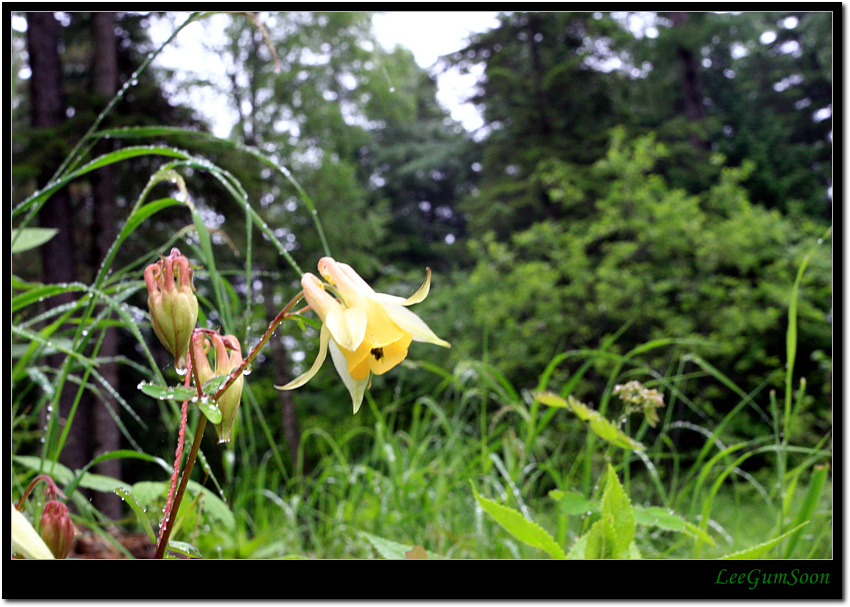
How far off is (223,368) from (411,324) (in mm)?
110

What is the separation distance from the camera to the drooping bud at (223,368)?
0.30 metres

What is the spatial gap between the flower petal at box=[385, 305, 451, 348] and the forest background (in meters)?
2.59

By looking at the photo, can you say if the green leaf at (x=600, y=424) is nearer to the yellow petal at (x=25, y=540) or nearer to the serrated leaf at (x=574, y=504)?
the serrated leaf at (x=574, y=504)

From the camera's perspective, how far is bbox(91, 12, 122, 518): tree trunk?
334 cm

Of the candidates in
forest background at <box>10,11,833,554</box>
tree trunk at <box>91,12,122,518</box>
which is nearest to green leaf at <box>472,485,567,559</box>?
forest background at <box>10,11,833,554</box>

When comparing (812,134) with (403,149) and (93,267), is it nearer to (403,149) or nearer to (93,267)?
(403,149)

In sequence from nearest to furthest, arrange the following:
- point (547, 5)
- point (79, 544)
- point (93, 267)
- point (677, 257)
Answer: point (547, 5) < point (79, 544) < point (93, 267) < point (677, 257)

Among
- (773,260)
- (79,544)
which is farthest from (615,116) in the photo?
(79,544)

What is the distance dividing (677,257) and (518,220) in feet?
6.55

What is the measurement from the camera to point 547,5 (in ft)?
1.69

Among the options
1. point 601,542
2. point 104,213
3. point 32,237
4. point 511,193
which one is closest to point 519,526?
point 601,542

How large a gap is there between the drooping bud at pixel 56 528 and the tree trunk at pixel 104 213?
9.89ft

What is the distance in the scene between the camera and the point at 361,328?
0.87 feet

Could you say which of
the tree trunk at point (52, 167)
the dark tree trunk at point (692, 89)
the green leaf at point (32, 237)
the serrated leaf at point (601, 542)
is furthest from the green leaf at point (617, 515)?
the dark tree trunk at point (692, 89)
